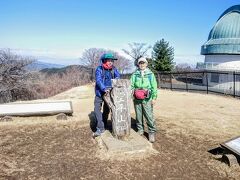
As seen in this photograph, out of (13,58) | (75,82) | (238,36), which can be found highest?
(238,36)

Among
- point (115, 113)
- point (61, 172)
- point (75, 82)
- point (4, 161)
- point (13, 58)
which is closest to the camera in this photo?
point (61, 172)

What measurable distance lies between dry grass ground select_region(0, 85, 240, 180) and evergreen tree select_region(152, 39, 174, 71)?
88.5ft

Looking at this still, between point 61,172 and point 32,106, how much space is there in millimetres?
4393

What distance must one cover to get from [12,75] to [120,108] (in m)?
18.7

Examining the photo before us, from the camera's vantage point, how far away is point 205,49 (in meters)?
35.8

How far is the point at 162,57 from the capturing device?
116 feet

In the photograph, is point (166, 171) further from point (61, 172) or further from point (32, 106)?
point (32, 106)

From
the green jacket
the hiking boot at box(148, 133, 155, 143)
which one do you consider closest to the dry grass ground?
the hiking boot at box(148, 133, 155, 143)

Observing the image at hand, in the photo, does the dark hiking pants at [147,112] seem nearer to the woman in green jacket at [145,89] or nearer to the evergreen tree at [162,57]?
the woman in green jacket at [145,89]

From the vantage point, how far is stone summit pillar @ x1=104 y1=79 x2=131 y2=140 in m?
5.77

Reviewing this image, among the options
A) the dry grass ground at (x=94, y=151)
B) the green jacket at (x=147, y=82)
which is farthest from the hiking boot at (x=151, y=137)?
the green jacket at (x=147, y=82)

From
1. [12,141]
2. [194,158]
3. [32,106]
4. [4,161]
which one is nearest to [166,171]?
[194,158]

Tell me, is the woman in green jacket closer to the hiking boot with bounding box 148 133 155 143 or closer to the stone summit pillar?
the hiking boot with bounding box 148 133 155 143

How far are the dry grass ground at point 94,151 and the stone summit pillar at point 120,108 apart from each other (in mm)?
568
